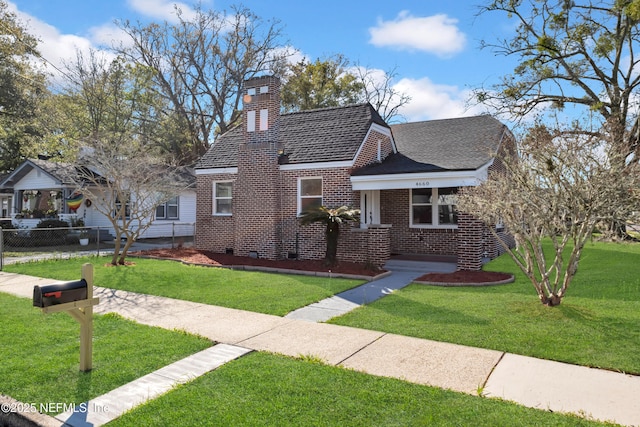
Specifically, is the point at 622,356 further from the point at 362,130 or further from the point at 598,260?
the point at 362,130

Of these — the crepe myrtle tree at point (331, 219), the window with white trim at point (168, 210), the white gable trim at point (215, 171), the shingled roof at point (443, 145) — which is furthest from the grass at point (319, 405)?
the window with white trim at point (168, 210)

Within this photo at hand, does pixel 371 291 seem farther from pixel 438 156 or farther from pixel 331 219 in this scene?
pixel 438 156

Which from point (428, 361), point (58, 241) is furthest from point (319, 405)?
point (58, 241)

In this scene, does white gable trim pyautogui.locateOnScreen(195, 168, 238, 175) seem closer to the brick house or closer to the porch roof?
the brick house

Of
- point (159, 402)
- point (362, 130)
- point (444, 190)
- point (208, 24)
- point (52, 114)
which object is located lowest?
point (159, 402)

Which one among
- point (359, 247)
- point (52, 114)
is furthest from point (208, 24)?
point (359, 247)

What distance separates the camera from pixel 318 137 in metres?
14.5

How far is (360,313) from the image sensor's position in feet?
22.6

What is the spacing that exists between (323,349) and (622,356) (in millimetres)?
3352

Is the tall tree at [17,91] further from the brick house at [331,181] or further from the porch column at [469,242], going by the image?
the porch column at [469,242]

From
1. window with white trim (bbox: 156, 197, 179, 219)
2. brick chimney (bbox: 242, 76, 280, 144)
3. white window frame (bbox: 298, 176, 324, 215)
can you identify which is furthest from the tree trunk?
window with white trim (bbox: 156, 197, 179, 219)

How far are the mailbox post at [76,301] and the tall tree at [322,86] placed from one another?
92.6 feet

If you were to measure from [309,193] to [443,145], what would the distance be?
5132 millimetres

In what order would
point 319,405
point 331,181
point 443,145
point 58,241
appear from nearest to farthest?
point 319,405 < point 331,181 < point 443,145 < point 58,241
